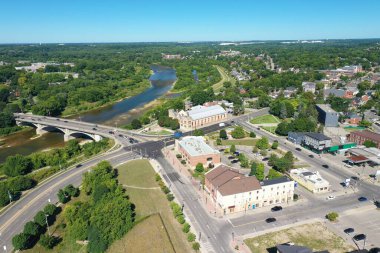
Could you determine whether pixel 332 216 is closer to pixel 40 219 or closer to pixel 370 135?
pixel 370 135

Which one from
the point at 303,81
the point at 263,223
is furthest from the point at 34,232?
the point at 303,81

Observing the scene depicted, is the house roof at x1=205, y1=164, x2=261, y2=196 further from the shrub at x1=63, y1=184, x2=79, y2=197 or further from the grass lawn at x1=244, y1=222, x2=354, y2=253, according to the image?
the shrub at x1=63, y1=184, x2=79, y2=197

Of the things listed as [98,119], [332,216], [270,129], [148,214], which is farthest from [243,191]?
[98,119]

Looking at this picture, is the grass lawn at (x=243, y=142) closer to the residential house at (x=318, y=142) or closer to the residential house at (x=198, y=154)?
the residential house at (x=198, y=154)

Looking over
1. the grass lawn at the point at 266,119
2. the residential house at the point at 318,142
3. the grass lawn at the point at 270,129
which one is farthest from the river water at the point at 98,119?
the residential house at the point at 318,142

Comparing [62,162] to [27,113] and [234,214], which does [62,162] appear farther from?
[27,113]

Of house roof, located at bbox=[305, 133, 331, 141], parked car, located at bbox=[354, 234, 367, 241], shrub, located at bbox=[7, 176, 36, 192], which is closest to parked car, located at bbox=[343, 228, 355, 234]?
parked car, located at bbox=[354, 234, 367, 241]
